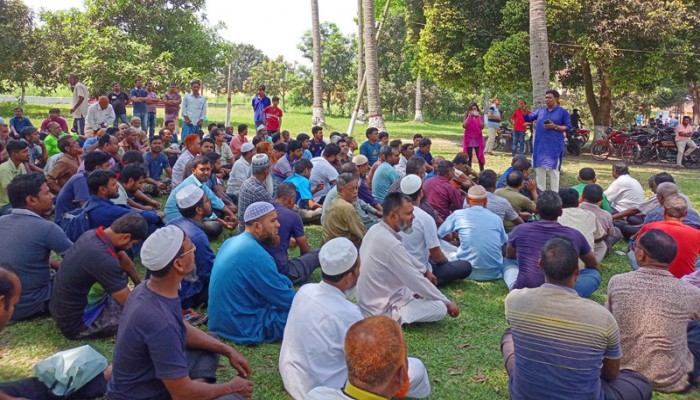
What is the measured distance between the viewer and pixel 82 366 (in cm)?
347

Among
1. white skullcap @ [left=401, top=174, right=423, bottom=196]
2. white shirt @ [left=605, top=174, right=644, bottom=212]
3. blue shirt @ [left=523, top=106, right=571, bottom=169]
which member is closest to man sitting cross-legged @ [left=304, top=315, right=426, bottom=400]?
white skullcap @ [left=401, top=174, right=423, bottom=196]

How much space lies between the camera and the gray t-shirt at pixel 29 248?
14.9 feet

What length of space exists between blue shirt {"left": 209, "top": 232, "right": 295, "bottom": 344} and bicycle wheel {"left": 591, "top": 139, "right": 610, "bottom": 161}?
16.2 meters

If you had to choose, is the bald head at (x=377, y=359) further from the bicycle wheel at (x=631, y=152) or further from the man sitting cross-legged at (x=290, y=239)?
the bicycle wheel at (x=631, y=152)

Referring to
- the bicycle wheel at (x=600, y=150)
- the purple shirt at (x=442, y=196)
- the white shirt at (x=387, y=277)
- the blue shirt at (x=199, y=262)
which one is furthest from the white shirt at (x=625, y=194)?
the bicycle wheel at (x=600, y=150)

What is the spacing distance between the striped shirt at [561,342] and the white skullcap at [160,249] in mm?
2095

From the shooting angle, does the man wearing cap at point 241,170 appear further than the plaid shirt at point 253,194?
Yes

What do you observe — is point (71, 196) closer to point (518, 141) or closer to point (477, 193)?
point (477, 193)

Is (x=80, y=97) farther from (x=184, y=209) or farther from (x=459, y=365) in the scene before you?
(x=459, y=365)

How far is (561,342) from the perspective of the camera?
3205 mm

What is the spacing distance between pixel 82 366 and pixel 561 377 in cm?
295

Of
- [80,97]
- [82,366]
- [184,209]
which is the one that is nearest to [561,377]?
[82,366]

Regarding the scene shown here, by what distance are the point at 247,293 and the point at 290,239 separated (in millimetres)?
1655

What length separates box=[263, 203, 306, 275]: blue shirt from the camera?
5.49m
